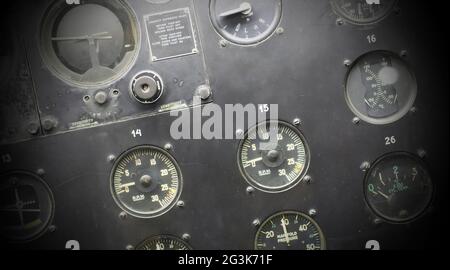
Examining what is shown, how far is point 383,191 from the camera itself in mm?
4605

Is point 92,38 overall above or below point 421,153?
above

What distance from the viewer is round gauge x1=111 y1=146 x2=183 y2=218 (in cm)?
453

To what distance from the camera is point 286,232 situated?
15.1 ft

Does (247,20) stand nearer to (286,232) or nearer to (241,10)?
(241,10)

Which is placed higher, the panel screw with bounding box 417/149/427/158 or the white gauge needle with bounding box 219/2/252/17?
the white gauge needle with bounding box 219/2/252/17

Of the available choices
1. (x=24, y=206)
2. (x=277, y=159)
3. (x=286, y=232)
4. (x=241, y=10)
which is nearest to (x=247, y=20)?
(x=241, y=10)

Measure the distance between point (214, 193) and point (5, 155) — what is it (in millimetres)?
1533

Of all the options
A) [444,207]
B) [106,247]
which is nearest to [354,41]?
[444,207]

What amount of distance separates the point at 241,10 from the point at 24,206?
211 centimetres

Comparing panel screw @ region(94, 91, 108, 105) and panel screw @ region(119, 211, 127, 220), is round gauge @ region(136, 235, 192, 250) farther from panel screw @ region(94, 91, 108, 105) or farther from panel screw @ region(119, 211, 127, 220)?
panel screw @ region(94, 91, 108, 105)

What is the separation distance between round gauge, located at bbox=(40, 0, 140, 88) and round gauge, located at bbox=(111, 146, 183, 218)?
0.61 m

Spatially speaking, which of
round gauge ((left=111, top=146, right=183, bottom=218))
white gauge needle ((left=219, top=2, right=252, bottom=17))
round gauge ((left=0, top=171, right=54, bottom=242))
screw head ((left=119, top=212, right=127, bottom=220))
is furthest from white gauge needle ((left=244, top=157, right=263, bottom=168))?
round gauge ((left=0, top=171, right=54, bottom=242))

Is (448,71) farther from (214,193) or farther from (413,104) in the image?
(214,193)

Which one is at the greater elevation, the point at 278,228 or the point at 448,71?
the point at 448,71
